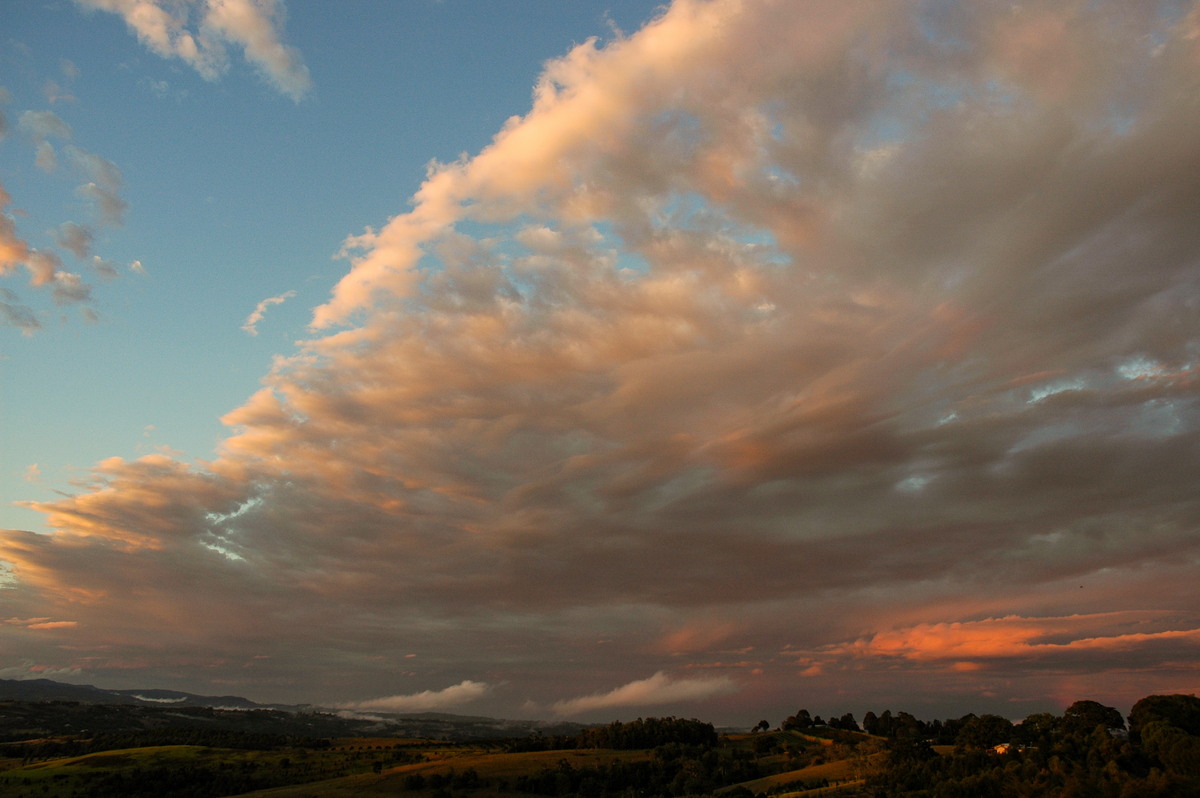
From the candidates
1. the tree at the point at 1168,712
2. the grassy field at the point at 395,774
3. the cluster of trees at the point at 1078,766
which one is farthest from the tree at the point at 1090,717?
the grassy field at the point at 395,774

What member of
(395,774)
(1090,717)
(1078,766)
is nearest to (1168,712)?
(1090,717)

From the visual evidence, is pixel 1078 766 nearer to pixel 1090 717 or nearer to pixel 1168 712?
pixel 1168 712

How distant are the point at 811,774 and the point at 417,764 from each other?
10164cm

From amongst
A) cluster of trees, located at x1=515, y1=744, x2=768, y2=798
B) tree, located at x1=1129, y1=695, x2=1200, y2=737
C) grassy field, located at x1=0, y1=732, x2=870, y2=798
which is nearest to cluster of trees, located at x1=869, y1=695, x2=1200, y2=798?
tree, located at x1=1129, y1=695, x2=1200, y2=737

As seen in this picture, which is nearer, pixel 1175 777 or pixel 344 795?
pixel 1175 777

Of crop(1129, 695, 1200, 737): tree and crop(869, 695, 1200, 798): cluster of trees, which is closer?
crop(869, 695, 1200, 798): cluster of trees

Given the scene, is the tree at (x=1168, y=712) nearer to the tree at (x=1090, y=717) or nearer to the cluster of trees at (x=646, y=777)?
the tree at (x=1090, y=717)

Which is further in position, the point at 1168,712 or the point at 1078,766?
the point at 1168,712

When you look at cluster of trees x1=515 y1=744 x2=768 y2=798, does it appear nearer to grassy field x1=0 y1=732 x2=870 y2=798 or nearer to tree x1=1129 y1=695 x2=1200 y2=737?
grassy field x1=0 y1=732 x2=870 y2=798

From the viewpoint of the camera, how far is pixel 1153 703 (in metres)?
161

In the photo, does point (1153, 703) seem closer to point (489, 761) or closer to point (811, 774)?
point (811, 774)

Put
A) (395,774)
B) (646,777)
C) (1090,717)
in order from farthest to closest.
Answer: (1090,717) → (395,774) → (646,777)

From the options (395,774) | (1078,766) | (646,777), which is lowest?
(646,777)

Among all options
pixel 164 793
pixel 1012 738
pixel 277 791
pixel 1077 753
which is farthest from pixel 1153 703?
pixel 164 793
